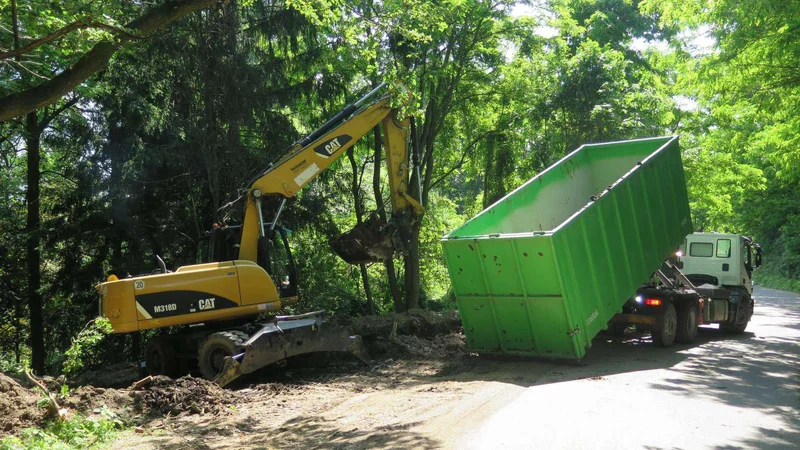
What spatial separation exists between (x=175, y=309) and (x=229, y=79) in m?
6.83

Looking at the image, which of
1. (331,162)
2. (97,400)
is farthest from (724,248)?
(97,400)

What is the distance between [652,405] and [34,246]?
15.7 m

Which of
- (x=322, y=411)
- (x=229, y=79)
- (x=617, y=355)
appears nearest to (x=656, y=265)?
(x=617, y=355)

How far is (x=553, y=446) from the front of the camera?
6.43m

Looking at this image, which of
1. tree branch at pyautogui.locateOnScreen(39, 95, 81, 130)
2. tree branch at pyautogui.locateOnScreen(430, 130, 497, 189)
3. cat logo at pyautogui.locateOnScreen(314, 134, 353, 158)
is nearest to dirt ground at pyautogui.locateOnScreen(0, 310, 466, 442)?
cat logo at pyautogui.locateOnScreen(314, 134, 353, 158)

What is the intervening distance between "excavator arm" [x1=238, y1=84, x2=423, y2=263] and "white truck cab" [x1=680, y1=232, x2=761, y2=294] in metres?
7.33

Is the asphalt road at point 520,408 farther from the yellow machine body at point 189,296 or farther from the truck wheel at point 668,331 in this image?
the yellow machine body at point 189,296

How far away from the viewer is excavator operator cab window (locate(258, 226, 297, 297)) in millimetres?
11695

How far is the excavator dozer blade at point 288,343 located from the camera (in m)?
10.3

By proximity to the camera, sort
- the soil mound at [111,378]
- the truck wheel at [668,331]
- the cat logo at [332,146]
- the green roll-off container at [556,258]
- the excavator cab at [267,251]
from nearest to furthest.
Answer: the green roll-off container at [556,258], the excavator cab at [267,251], the soil mound at [111,378], the cat logo at [332,146], the truck wheel at [668,331]

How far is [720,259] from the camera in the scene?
16.4m

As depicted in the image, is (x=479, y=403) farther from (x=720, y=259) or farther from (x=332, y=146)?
(x=720, y=259)

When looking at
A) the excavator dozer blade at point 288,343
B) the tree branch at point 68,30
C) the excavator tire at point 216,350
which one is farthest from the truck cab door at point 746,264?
the tree branch at point 68,30

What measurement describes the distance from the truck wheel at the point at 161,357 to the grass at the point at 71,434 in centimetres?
333
